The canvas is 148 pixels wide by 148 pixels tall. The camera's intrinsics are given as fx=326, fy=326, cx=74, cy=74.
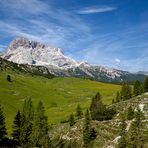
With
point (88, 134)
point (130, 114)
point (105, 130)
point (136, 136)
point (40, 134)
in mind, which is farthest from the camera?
point (40, 134)

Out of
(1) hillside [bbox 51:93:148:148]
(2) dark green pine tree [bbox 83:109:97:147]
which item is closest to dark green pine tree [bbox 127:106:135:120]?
(1) hillside [bbox 51:93:148:148]

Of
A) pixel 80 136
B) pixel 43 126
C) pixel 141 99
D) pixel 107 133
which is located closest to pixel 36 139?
pixel 43 126

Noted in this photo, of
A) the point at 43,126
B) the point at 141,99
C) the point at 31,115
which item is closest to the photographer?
the point at 43,126

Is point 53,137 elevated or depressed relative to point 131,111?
depressed

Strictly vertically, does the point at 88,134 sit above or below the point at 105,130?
below

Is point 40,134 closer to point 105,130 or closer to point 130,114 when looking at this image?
point 105,130

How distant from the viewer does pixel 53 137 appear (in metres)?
117

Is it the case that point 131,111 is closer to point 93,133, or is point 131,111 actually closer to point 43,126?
point 93,133

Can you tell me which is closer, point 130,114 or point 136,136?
point 136,136

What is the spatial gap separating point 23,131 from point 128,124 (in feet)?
126

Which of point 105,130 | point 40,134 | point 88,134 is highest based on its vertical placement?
point 105,130

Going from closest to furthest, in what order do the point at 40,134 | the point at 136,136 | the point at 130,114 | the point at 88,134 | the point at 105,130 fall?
the point at 136,136 < the point at 88,134 < the point at 105,130 < the point at 130,114 < the point at 40,134

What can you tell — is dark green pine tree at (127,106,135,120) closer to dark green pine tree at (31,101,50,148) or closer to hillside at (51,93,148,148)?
hillside at (51,93,148,148)

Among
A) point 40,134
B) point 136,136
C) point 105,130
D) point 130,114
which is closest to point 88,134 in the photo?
point 105,130
